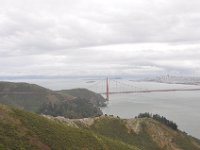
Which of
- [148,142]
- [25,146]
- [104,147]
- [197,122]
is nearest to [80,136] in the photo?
[104,147]

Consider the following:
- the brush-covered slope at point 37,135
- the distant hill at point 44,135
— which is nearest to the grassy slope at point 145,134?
the distant hill at point 44,135

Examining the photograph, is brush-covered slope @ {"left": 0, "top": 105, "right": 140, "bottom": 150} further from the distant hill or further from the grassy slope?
the grassy slope

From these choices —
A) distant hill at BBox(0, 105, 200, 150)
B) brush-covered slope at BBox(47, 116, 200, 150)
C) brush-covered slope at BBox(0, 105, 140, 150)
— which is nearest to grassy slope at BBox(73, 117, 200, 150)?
brush-covered slope at BBox(47, 116, 200, 150)

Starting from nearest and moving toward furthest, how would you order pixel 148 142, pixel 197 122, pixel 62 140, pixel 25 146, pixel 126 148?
pixel 25 146 → pixel 62 140 → pixel 126 148 → pixel 148 142 → pixel 197 122

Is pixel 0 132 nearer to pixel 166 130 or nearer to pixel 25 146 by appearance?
pixel 25 146

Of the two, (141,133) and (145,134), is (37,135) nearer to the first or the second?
(141,133)

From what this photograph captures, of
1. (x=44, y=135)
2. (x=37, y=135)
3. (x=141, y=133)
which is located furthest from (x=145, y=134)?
(x=37, y=135)

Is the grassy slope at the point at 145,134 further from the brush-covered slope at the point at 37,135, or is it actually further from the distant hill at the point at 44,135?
the brush-covered slope at the point at 37,135
